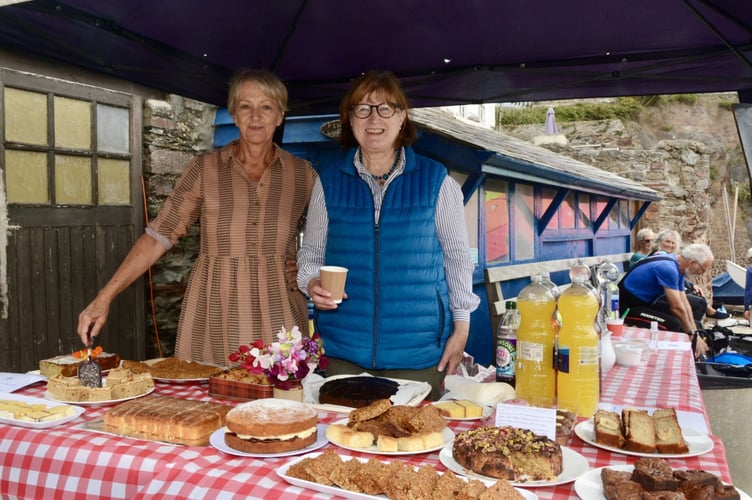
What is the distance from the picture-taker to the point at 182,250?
A: 5.85 meters

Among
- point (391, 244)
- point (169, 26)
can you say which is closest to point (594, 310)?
point (391, 244)

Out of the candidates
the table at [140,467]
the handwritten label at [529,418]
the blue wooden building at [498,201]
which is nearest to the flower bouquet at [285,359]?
the table at [140,467]

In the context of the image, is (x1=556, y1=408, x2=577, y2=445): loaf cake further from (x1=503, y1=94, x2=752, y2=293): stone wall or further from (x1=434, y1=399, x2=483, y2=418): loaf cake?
(x1=503, y1=94, x2=752, y2=293): stone wall

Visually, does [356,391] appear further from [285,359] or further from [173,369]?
[173,369]

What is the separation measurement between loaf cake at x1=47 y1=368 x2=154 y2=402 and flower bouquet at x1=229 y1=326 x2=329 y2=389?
1.28 feet

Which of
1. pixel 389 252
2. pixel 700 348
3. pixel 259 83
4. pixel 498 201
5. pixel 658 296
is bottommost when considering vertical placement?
pixel 700 348

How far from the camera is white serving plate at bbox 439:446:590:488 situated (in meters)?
1.46

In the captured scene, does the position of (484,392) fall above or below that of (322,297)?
below

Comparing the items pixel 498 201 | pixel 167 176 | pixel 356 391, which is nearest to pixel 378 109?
pixel 356 391

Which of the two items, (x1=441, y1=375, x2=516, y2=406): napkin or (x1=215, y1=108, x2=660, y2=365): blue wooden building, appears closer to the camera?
(x1=441, y1=375, x2=516, y2=406): napkin

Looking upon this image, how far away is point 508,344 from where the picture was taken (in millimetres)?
2248

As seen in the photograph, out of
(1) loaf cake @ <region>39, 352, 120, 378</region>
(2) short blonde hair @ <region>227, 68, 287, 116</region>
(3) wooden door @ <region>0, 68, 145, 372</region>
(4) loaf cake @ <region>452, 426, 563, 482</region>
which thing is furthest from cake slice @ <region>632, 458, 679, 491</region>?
(3) wooden door @ <region>0, 68, 145, 372</region>

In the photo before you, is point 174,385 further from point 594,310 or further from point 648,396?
point 648,396

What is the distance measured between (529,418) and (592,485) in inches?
12.4
